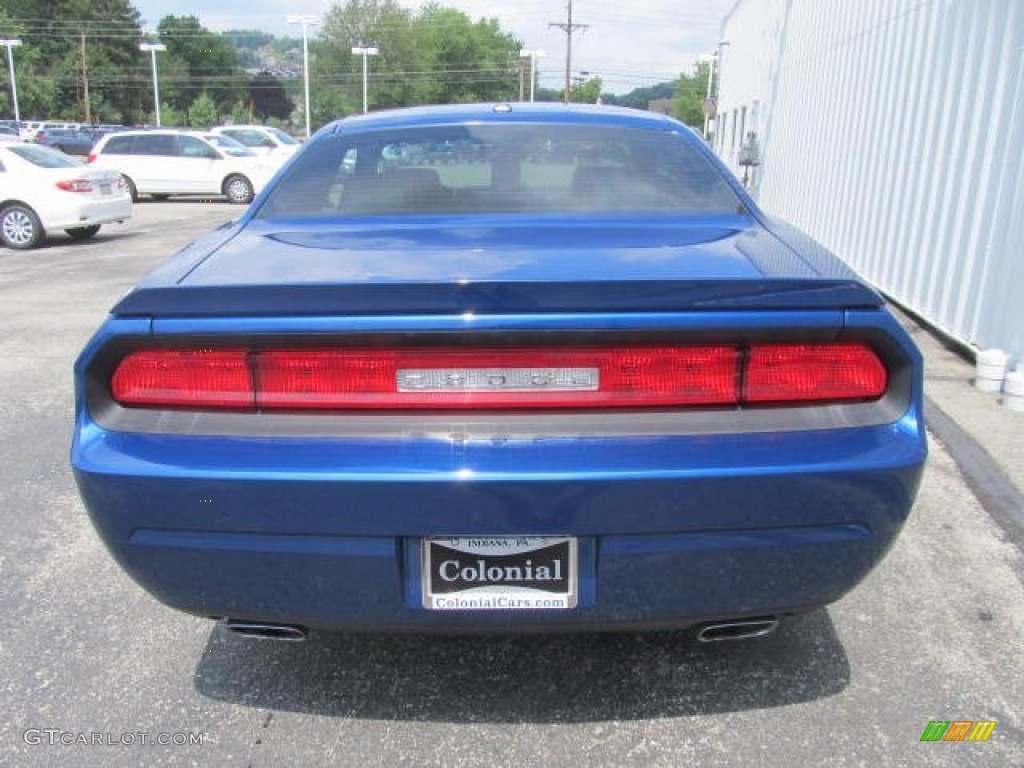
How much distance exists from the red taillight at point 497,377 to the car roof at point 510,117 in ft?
5.38

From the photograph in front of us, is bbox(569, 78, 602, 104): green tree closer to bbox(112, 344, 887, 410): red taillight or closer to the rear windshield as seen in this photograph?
Answer: the rear windshield

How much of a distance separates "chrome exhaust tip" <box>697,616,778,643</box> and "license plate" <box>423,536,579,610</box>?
40 centimetres

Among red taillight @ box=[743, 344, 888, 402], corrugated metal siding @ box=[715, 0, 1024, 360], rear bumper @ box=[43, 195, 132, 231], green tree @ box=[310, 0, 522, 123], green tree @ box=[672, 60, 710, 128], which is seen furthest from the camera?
green tree @ box=[310, 0, 522, 123]

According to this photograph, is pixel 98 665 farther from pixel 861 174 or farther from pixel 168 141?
pixel 168 141

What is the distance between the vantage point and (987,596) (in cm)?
301

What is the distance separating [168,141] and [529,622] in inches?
803

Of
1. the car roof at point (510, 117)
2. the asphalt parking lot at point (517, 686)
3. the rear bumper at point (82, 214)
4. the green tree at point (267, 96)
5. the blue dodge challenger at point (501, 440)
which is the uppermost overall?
the green tree at point (267, 96)

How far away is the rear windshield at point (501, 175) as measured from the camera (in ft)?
9.71

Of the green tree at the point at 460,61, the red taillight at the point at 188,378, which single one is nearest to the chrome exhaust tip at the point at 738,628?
the red taillight at the point at 188,378

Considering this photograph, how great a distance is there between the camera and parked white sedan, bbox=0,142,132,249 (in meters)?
12.2

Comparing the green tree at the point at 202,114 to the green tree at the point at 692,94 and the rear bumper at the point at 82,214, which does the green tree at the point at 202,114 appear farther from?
the rear bumper at the point at 82,214

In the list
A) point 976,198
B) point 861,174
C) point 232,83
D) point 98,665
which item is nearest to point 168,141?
point 861,174

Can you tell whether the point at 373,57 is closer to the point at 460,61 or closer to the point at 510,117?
the point at 460,61

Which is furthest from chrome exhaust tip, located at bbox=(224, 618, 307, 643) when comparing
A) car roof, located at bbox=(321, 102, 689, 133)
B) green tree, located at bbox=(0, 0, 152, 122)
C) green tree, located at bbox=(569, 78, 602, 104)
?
green tree, located at bbox=(569, 78, 602, 104)
